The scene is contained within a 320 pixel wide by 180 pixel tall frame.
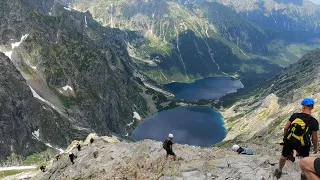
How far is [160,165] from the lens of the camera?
134ft

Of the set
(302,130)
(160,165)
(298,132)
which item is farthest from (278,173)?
(160,165)

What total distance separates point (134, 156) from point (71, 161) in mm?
16971

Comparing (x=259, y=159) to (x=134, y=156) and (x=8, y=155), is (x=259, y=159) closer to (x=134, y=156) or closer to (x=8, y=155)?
(x=134, y=156)

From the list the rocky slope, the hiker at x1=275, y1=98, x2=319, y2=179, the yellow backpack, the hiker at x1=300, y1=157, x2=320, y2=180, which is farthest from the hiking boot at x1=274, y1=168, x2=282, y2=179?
the hiker at x1=300, y1=157, x2=320, y2=180

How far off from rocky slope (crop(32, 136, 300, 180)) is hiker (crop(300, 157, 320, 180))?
13.2 metres

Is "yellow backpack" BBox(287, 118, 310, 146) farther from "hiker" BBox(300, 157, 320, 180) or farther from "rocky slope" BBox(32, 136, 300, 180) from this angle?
"hiker" BBox(300, 157, 320, 180)

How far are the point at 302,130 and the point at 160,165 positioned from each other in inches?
846

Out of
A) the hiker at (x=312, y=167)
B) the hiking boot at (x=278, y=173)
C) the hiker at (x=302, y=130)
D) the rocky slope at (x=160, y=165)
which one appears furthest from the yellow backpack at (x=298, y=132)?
the hiker at (x=312, y=167)

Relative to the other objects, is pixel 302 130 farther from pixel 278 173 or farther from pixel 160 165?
pixel 160 165

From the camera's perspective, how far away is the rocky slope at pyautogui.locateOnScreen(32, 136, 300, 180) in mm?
32281

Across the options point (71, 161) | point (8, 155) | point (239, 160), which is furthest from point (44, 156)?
point (239, 160)

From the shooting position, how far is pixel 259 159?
3388cm

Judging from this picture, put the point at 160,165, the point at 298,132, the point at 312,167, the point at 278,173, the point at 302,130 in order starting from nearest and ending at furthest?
the point at 312,167 → the point at 302,130 → the point at 298,132 → the point at 278,173 → the point at 160,165

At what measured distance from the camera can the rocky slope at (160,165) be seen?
32281mm
